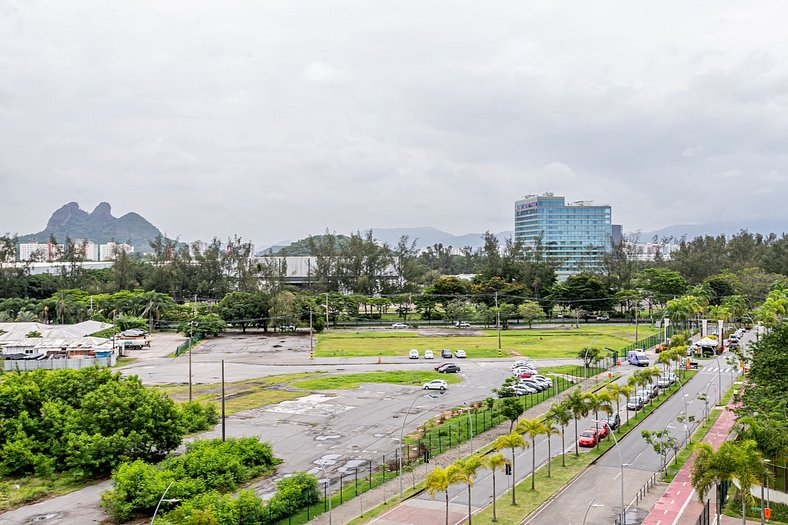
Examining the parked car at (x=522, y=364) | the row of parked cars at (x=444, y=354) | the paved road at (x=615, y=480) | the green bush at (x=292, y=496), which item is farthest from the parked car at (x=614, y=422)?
the row of parked cars at (x=444, y=354)

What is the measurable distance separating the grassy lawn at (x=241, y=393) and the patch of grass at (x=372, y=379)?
2.74 metres

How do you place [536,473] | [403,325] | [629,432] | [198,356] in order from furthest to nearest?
1. [403,325]
2. [198,356]
3. [629,432]
4. [536,473]

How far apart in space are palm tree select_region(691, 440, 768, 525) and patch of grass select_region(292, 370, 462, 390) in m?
36.3

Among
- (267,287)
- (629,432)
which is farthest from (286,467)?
(267,287)

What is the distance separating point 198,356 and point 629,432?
57556 millimetres

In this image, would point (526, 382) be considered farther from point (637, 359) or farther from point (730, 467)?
point (730, 467)

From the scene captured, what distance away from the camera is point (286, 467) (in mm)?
35750

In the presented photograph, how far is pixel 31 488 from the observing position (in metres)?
34.1

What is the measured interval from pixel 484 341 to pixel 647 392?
39.8 meters

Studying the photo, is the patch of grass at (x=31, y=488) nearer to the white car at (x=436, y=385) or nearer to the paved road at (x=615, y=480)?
the paved road at (x=615, y=480)

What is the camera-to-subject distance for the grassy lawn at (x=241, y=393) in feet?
171

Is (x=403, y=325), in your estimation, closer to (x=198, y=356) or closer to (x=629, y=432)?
(x=198, y=356)

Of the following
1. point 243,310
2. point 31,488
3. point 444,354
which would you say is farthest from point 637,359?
point 243,310

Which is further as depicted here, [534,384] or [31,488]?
[534,384]
